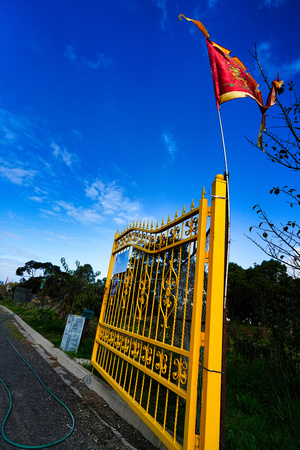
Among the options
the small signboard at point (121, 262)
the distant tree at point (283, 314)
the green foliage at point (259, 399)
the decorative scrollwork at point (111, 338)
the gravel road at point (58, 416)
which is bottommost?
the gravel road at point (58, 416)

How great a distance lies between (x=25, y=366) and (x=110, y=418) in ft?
8.04

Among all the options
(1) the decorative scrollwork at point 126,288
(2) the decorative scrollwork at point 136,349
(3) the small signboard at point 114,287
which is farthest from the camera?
(3) the small signboard at point 114,287

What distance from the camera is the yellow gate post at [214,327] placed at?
169 centimetres

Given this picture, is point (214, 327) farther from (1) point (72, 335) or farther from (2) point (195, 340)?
(1) point (72, 335)

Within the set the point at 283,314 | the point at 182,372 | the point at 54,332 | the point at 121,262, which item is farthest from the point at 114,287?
the point at 54,332

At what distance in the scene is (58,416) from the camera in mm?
2625

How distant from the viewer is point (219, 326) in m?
1.87

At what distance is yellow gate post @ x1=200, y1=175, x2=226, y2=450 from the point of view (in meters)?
1.69

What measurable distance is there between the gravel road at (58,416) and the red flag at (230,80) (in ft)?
11.1

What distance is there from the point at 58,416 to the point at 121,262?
2.04m

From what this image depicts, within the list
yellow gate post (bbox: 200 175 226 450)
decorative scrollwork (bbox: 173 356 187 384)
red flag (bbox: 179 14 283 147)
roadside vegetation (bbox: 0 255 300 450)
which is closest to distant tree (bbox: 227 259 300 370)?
roadside vegetation (bbox: 0 255 300 450)

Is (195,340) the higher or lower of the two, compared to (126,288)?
lower

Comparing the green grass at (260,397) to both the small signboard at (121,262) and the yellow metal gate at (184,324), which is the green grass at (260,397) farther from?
the small signboard at (121,262)

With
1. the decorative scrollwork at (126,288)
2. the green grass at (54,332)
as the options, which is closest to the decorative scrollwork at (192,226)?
the decorative scrollwork at (126,288)
